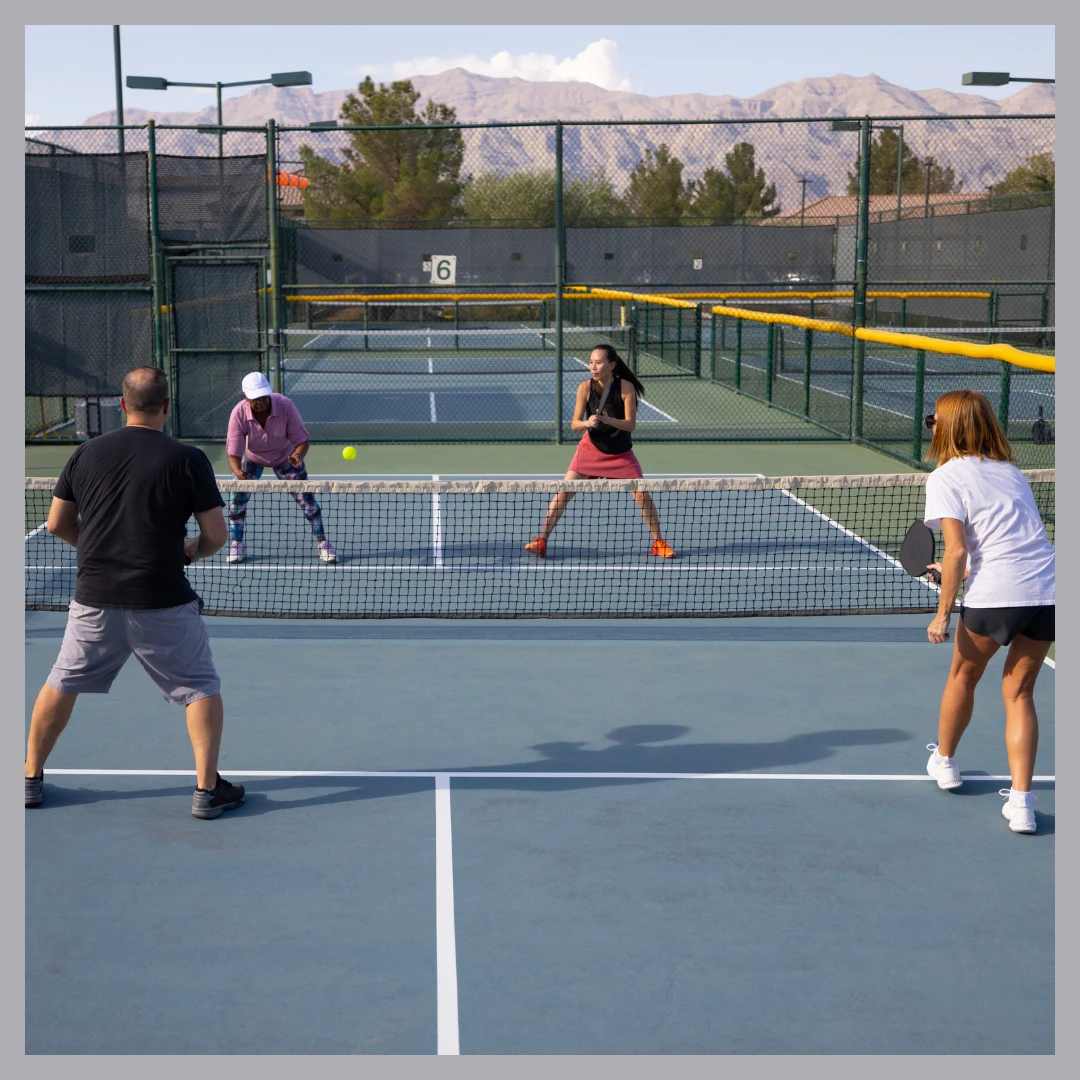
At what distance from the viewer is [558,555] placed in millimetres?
10125

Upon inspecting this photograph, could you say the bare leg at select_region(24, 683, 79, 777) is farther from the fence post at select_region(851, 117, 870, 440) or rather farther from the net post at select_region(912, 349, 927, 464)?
the fence post at select_region(851, 117, 870, 440)

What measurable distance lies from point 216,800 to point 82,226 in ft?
35.4

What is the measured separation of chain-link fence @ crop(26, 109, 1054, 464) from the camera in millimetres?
14625

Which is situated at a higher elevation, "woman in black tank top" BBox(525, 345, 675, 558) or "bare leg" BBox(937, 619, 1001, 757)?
"woman in black tank top" BBox(525, 345, 675, 558)

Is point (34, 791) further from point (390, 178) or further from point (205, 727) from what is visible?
point (390, 178)

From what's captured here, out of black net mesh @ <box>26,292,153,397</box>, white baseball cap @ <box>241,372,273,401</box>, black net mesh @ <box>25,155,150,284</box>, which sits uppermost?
black net mesh @ <box>25,155,150,284</box>

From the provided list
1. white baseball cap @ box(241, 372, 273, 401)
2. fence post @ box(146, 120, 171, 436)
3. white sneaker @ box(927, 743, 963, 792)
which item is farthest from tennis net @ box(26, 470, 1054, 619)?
fence post @ box(146, 120, 171, 436)

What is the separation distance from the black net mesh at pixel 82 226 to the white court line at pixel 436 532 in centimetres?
482

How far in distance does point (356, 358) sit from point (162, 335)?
15.6m

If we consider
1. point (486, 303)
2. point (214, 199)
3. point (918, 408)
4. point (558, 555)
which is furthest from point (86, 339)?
point (918, 408)

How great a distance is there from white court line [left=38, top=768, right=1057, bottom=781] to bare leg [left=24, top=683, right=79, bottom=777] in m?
0.45

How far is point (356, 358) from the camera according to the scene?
3006cm

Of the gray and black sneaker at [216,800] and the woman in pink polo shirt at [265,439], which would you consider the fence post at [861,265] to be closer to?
the woman in pink polo shirt at [265,439]

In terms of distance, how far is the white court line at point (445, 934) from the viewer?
3.96m
